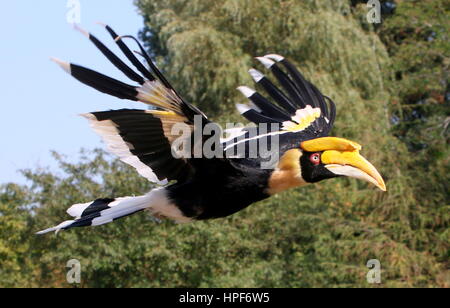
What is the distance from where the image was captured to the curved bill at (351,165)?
3475 mm

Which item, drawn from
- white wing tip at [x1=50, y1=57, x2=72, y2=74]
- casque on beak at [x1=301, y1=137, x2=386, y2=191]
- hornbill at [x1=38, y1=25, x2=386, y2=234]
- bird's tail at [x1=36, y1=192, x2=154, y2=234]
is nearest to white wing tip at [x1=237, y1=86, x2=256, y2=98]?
hornbill at [x1=38, y1=25, x2=386, y2=234]

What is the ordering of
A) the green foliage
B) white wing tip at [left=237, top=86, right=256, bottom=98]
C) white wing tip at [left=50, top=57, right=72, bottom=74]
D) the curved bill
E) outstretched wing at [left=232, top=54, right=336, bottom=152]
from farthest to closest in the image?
1. the green foliage
2. white wing tip at [left=237, top=86, right=256, bottom=98]
3. outstretched wing at [left=232, top=54, right=336, bottom=152]
4. the curved bill
5. white wing tip at [left=50, top=57, right=72, bottom=74]

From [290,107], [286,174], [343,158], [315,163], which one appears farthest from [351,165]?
[290,107]

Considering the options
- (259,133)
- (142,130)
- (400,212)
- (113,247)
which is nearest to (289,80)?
(259,133)

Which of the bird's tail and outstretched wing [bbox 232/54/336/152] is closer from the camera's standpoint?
the bird's tail

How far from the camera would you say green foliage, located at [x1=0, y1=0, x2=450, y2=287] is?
10.1 m

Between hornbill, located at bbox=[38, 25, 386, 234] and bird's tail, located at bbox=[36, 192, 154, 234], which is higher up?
hornbill, located at bbox=[38, 25, 386, 234]

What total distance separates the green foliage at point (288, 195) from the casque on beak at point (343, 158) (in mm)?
6249

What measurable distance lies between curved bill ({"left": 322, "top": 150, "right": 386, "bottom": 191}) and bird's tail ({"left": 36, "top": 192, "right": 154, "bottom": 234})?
2.97 ft

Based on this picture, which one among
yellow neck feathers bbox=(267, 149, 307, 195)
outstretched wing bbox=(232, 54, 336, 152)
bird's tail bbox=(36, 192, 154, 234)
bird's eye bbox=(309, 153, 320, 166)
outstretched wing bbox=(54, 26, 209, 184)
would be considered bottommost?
bird's tail bbox=(36, 192, 154, 234)

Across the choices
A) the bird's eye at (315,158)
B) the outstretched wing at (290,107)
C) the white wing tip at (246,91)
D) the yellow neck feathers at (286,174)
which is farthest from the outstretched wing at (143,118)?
the white wing tip at (246,91)

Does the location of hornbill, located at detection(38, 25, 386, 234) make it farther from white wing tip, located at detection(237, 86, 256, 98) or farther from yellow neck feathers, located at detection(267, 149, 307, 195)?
white wing tip, located at detection(237, 86, 256, 98)

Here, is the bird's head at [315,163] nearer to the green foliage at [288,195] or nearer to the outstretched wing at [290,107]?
the outstretched wing at [290,107]
